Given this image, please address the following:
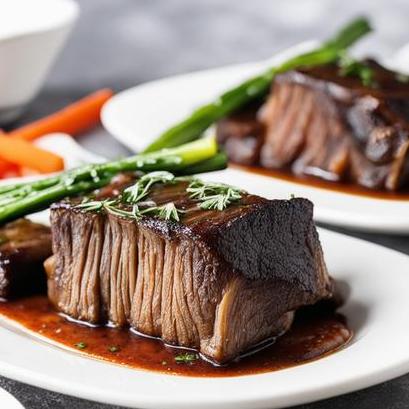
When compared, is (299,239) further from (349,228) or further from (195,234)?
(349,228)

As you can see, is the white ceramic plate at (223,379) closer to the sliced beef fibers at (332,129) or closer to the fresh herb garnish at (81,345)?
the fresh herb garnish at (81,345)

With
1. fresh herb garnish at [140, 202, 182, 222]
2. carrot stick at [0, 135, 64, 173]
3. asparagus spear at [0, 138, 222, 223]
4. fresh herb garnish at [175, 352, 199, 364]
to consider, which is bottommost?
carrot stick at [0, 135, 64, 173]

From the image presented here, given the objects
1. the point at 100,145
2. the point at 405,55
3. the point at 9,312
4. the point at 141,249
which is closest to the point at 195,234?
the point at 141,249

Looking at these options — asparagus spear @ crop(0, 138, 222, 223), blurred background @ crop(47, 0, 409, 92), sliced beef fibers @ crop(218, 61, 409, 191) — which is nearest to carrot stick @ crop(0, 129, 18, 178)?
sliced beef fibers @ crop(218, 61, 409, 191)

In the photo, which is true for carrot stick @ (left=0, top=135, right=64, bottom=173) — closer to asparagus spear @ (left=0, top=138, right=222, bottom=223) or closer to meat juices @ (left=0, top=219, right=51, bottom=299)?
asparagus spear @ (left=0, top=138, right=222, bottom=223)

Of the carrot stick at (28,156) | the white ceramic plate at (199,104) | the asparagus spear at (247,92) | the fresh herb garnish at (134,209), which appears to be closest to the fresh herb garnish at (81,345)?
the fresh herb garnish at (134,209)

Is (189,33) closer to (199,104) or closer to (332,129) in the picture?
(199,104)
